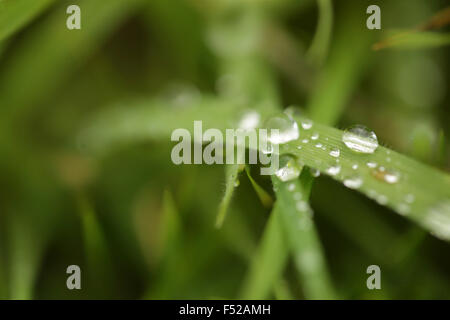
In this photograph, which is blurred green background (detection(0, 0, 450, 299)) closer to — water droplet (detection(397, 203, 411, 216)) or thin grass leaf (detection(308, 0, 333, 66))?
thin grass leaf (detection(308, 0, 333, 66))

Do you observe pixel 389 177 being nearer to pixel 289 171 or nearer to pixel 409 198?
pixel 409 198

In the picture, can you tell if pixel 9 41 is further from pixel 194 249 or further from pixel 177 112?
pixel 194 249

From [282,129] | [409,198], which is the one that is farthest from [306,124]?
[409,198]

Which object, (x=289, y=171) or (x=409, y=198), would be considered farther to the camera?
(x=289, y=171)

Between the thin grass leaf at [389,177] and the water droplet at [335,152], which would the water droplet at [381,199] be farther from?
the water droplet at [335,152]

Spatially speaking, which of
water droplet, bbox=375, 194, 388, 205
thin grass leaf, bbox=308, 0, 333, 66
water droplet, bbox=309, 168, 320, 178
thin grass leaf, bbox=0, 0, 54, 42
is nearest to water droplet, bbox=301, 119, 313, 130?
water droplet, bbox=309, 168, 320, 178

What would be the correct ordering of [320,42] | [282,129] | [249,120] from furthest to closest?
[320,42] < [249,120] < [282,129]
